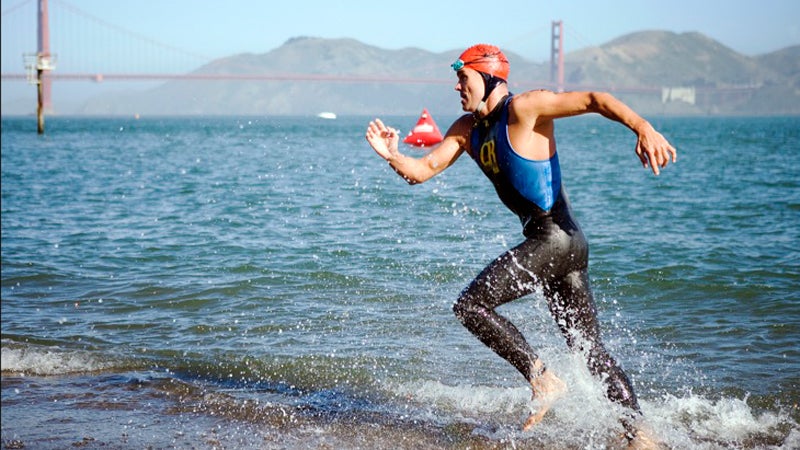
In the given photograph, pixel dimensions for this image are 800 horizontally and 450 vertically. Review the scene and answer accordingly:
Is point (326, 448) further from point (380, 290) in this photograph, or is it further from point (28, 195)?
point (28, 195)

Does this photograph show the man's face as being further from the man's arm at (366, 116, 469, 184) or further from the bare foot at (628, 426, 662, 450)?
the bare foot at (628, 426, 662, 450)

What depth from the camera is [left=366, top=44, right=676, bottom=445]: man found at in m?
4.86

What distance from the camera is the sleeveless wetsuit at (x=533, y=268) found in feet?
16.1

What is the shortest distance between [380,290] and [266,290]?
1326 millimetres

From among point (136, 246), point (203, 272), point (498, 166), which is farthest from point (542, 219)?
point (136, 246)

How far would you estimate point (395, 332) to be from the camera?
8.27m

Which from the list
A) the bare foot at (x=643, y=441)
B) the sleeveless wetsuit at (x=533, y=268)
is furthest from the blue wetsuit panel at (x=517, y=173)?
the bare foot at (x=643, y=441)

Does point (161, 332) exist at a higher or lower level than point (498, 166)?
lower

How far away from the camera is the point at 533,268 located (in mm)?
4922

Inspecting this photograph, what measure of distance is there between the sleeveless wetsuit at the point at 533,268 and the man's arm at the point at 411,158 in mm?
149

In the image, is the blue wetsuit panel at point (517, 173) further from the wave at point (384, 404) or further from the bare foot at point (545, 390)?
the wave at point (384, 404)

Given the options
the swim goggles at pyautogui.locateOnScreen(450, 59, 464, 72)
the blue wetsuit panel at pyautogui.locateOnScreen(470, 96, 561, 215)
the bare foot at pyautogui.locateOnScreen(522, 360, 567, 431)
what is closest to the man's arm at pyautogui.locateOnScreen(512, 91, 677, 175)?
the blue wetsuit panel at pyautogui.locateOnScreen(470, 96, 561, 215)

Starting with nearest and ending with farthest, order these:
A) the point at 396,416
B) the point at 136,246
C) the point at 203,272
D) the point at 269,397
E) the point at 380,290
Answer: the point at 396,416 < the point at 269,397 < the point at 380,290 < the point at 203,272 < the point at 136,246

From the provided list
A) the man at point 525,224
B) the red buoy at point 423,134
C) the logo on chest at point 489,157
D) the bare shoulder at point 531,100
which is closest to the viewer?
the bare shoulder at point 531,100
